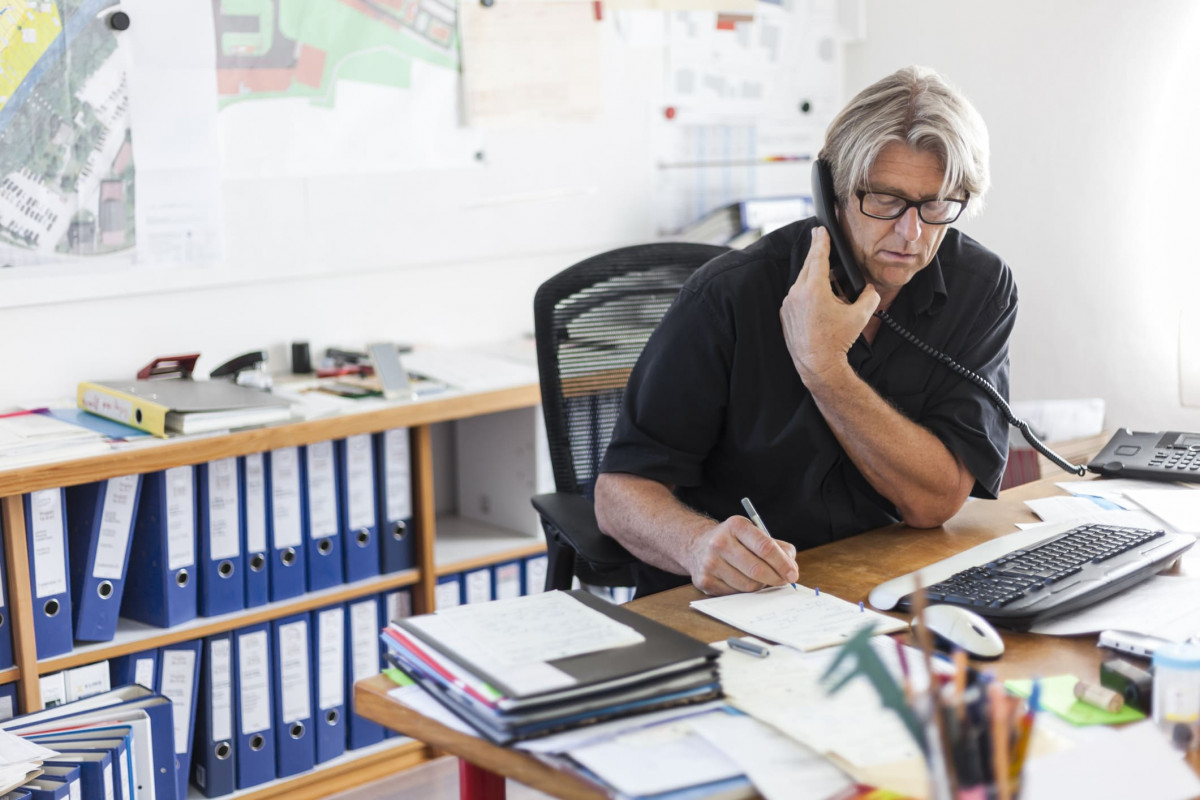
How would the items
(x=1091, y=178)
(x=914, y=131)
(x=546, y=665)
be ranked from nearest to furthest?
(x=546, y=665) → (x=914, y=131) → (x=1091, y=178)

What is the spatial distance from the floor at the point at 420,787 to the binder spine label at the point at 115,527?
2.17 ft

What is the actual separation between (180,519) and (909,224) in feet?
4.43

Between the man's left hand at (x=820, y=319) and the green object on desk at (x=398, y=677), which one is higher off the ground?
the man's left hand at (x=820, y=319)

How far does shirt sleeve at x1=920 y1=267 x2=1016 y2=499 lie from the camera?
172 centimetres

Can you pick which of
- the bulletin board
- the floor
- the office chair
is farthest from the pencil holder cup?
the bulletin board

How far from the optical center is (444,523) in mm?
2920

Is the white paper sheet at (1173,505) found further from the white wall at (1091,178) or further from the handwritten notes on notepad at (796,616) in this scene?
the white wall at (1091,178)

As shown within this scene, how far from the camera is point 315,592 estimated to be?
2.47m

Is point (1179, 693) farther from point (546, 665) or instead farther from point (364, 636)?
point (364, 636)

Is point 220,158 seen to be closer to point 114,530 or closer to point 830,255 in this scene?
point 114,530

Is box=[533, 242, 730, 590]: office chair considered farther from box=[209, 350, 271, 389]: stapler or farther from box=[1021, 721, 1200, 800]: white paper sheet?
box=[1021, 721, 1200, 800]: white paper sheet

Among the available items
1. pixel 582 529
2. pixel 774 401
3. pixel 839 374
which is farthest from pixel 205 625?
pixel 839 374

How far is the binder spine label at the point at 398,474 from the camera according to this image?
2.50 meters

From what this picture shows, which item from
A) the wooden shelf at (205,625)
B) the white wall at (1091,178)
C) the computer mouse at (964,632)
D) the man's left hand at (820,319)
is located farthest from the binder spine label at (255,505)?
the white wall at (1091,178)
